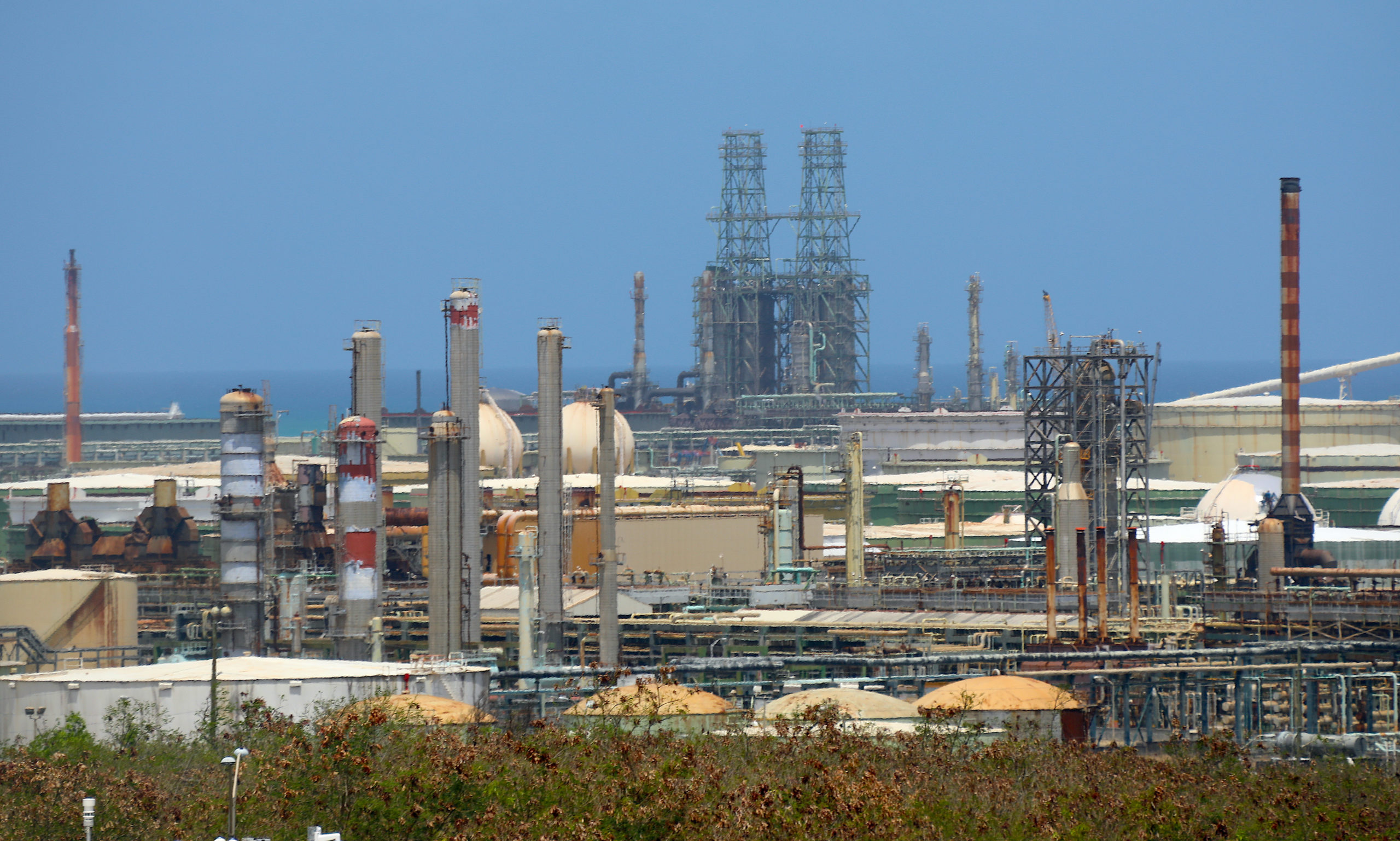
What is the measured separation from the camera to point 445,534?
4638 cm

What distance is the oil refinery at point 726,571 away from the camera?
4166 centimetres

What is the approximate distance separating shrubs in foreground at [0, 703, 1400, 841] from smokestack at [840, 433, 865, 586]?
1108 inches

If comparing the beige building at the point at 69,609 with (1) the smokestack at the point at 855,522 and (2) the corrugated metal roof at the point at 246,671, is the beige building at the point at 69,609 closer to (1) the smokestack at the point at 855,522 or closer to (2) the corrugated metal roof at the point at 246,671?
(2) the corrugated metal roof at the point at 246,671

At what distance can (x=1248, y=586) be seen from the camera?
179ft

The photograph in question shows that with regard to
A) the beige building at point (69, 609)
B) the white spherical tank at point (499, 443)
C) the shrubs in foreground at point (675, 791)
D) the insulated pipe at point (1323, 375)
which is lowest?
the shrubs in foreground at point (675, 791)

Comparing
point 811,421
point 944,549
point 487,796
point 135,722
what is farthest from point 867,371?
point 487,796

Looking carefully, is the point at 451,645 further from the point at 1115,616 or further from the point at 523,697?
the point at 1115,616

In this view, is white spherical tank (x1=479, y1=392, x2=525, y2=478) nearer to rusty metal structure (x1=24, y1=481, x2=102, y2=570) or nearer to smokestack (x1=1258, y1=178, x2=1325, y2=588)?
rusty metal structure (x1=24, y1=481, x2=102, y2=570)

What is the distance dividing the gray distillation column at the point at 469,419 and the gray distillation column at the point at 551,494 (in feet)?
5.15

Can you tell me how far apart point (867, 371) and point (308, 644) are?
9480 cm

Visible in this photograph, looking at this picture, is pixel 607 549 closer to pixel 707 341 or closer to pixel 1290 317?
pixel 1290 317

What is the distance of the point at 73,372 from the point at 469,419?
83.8m

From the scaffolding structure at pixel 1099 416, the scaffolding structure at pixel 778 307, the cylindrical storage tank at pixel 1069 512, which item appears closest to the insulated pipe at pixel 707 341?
the scaffolding structure at pixel 778 307

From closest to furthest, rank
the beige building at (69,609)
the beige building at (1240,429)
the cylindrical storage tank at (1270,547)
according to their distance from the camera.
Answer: the beige building at (69,609)
the cylindrical storage tank at (1270,547)
the beige building at (1240,429)
